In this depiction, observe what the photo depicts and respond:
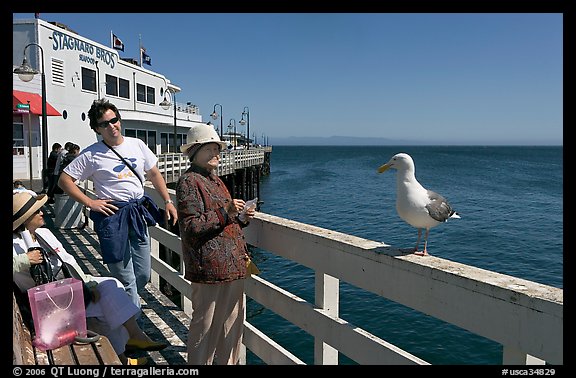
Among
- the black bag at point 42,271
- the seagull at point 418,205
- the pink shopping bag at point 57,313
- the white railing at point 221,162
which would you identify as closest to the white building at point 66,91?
the white railing at point 221,162

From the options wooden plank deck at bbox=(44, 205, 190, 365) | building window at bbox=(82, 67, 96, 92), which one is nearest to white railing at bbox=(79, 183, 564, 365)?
wooden plank deck at bbox=(44, 205, 190, 365)

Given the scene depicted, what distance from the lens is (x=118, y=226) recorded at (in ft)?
11.1

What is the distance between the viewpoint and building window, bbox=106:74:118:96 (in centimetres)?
2556

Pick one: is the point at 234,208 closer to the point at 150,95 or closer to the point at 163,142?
the point at 150,95

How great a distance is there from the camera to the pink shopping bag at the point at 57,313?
8.78 feet

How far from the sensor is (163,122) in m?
29.8

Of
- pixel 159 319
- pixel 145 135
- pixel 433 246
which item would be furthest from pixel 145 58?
pixel 159 319

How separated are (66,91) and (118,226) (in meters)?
21.1

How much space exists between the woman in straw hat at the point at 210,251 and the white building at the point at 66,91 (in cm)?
1378

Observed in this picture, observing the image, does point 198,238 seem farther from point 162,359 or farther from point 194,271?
point 162,359

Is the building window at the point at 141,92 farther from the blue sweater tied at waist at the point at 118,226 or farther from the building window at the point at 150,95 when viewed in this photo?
the blue sweater tied at waist at the point at 118,226

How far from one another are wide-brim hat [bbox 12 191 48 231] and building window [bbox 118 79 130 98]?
997 inches
